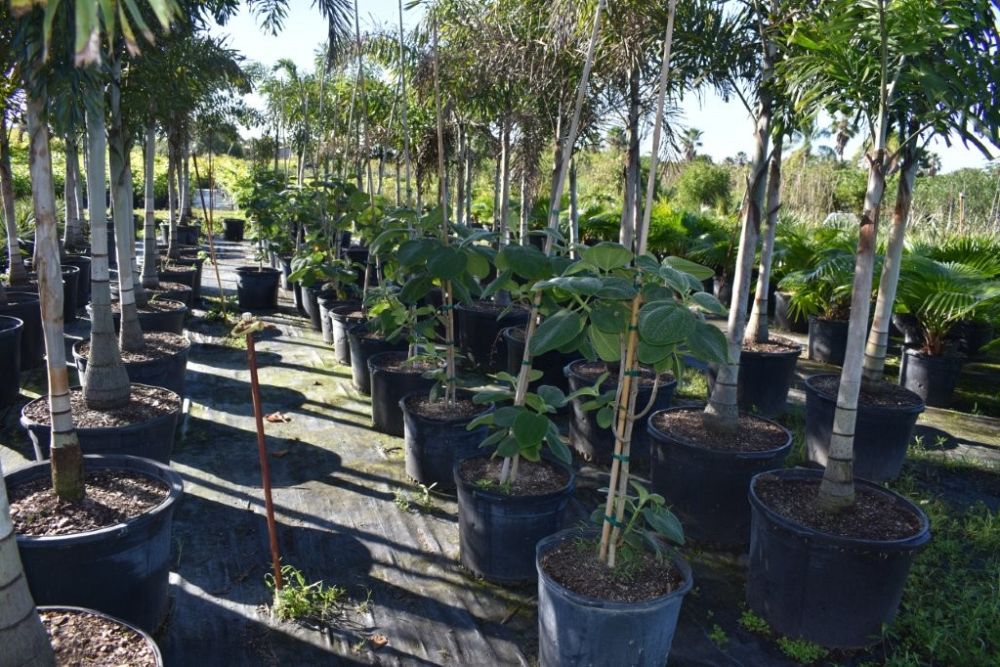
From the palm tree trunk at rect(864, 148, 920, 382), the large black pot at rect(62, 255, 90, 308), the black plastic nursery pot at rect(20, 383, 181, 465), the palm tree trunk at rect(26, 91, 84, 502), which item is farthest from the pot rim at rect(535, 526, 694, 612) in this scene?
the large black pot at rect(62, 255, 90, 308)

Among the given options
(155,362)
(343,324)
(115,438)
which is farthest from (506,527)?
(343,324)

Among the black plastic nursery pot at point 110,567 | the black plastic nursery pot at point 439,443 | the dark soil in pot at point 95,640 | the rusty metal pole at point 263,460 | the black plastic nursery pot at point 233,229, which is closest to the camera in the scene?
the dark soil in pot at point 95,640

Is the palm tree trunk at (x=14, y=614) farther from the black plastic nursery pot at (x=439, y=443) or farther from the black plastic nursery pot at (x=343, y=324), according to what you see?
the black plastic nursery pot at (x=343, y=324)

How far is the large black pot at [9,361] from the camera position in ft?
16.6

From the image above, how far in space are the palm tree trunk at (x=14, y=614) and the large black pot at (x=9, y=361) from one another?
3766 millimetres

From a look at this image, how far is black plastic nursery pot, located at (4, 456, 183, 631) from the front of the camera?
100 inches

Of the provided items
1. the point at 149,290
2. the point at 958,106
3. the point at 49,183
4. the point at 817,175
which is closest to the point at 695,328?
the point at 958,106

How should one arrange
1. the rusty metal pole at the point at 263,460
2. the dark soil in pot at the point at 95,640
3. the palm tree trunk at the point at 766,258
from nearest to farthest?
the dark soil in pot at the point at 95,640, the rusty metal pole at the point at 263,460, the palm tree trunk at the point at 766,258

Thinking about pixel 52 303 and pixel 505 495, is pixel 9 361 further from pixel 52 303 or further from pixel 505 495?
pixel 505 495

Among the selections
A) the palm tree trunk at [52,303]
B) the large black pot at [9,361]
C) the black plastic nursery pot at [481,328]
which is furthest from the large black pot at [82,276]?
the palm tree trunk at [52,303]

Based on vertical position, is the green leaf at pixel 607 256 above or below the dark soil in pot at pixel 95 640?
above

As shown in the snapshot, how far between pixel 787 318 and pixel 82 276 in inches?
356

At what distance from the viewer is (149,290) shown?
6.70 meters

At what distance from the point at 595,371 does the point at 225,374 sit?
3.45 meters
